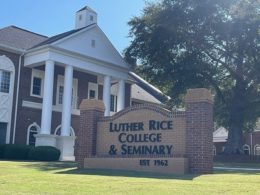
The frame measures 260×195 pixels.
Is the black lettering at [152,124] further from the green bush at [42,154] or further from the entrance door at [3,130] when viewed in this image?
the entrance door at [3,130]

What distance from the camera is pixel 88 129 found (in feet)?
63.1

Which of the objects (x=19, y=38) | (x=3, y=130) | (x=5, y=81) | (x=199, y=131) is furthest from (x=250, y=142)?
(x=199, y=131)

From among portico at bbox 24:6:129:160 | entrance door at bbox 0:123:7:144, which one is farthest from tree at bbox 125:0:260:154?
entrance door at bbox 0:123:7:144

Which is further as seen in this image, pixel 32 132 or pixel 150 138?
pixel 32 132

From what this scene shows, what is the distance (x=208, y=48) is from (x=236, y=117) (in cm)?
599

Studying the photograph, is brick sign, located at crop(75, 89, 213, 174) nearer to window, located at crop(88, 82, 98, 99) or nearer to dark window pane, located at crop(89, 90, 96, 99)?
window, located at crop(88, 82, 98, 99)

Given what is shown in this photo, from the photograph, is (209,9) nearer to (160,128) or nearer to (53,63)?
(53,63)

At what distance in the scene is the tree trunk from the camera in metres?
35.3

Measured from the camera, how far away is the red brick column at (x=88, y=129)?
1906cm

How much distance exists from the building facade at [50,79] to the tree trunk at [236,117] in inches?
383

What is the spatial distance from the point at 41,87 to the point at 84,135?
17447 millimetres

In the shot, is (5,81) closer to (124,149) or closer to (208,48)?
(208,48)

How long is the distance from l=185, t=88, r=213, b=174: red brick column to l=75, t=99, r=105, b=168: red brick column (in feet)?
15.3

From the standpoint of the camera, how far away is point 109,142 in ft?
61.9
